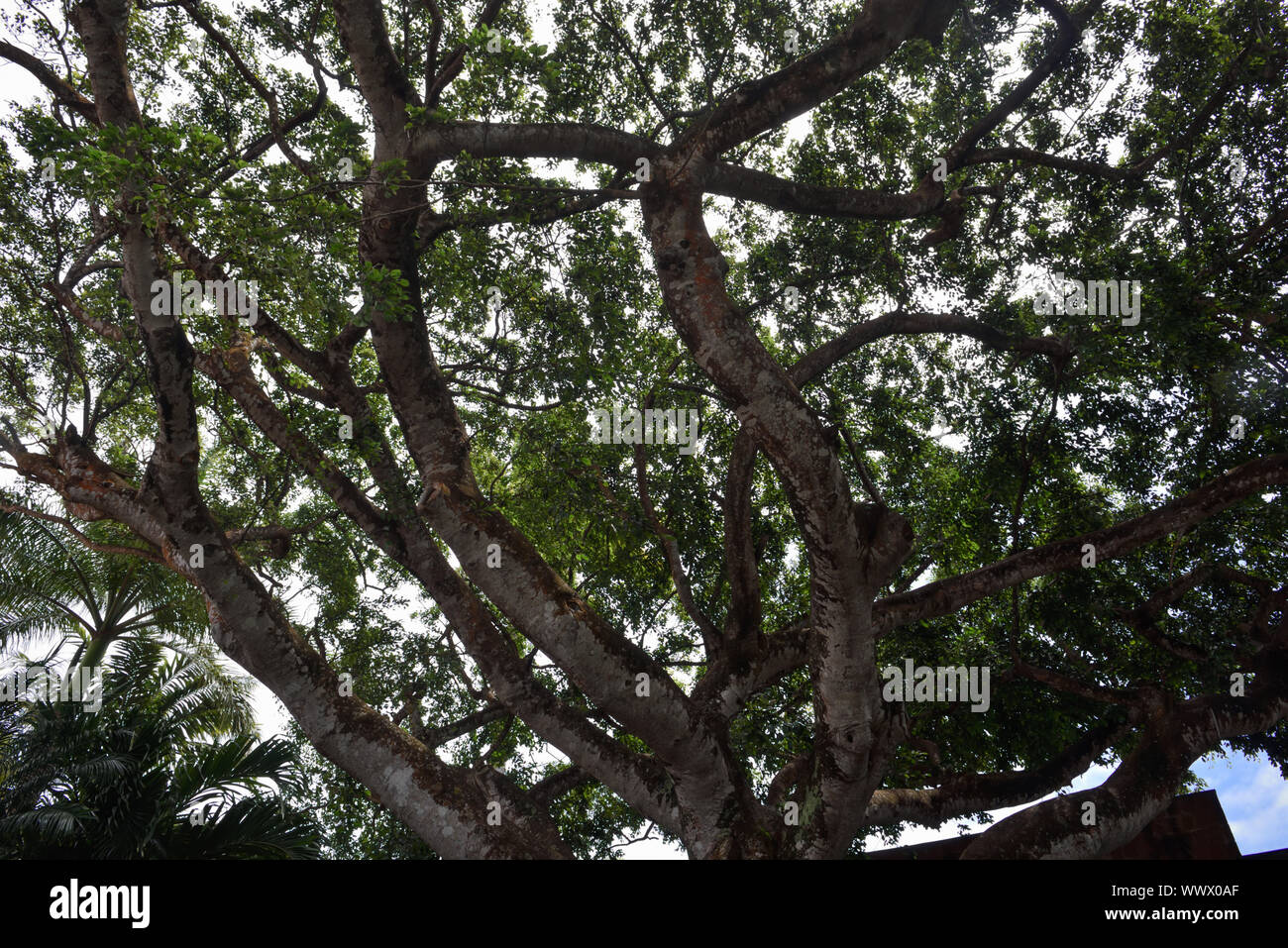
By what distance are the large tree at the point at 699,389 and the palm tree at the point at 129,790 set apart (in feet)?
4.97

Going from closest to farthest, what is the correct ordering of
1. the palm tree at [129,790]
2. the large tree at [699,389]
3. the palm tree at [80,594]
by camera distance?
1. the large tree at [699,389]
2. the palm tree at [129,790]
3. the palm tree at [80,594]

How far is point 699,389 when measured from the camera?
26.9 feet

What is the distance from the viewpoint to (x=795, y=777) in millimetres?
6824

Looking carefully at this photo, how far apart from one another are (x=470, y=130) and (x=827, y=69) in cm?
264

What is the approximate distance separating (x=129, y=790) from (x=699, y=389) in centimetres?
707

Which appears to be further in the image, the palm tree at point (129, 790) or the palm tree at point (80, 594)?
the palm tree at point (80, 594)

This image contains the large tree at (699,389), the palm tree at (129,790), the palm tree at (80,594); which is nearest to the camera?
the large tree at (699,389)

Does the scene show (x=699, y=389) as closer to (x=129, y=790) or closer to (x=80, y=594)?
(x=129, y=790)

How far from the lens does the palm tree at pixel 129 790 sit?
7.32 m

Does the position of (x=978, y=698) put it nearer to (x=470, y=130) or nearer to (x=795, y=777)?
(x=795, y=777)

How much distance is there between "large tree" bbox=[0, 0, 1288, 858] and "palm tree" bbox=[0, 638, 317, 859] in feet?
4.97

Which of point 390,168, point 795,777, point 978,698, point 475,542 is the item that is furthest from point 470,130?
point 978,698
